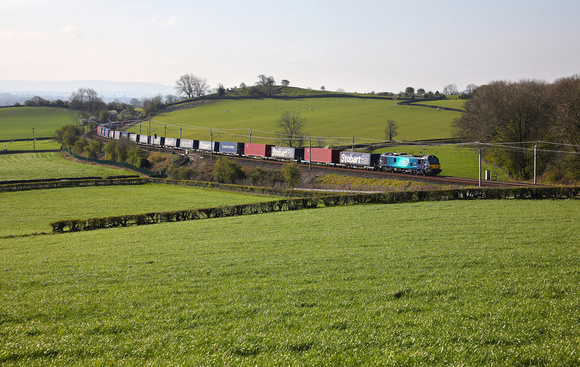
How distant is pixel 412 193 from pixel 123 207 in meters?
29.1

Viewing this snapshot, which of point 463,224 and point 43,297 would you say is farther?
point 463,224

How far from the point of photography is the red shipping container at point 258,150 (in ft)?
245

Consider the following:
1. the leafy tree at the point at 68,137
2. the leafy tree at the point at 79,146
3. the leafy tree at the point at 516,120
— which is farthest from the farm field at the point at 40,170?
the leafy tree at the point at 516,120

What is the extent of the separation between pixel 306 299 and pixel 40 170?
7767 centimetres

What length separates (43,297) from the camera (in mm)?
12438

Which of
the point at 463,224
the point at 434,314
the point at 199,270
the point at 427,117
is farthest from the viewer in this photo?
the point at 427,117

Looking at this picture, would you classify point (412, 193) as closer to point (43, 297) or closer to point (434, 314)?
point (434, 314)

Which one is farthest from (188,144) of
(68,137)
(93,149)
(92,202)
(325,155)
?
(92,202)

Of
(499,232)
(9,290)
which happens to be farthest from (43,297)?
(499,232)

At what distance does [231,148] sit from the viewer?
81.5m

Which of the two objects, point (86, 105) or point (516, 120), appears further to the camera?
point (86, 105)

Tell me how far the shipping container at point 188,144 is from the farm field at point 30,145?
49451 millimetres

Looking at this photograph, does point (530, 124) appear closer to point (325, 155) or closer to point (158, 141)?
point (325, 155)

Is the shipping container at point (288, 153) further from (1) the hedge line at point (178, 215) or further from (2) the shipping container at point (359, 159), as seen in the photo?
(1) the hedge line at point (178, 215)
